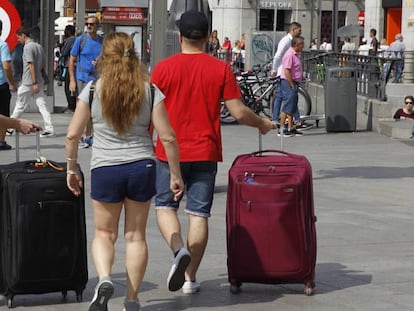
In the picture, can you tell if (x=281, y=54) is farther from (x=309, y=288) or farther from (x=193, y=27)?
(x=309, y=288)

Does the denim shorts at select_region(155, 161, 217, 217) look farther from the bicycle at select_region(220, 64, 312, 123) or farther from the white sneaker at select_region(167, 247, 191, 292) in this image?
the bicycle at select_region(220, 64, 312, 123)

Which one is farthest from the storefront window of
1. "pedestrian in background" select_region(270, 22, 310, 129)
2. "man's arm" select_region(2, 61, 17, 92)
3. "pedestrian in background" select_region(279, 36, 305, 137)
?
"man's arm" select_region(2, 61, 17, 92)

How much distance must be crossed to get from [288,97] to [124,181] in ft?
40.2

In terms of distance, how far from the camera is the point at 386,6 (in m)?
51.8

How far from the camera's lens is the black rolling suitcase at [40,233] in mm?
7449

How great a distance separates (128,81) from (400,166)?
9.20m

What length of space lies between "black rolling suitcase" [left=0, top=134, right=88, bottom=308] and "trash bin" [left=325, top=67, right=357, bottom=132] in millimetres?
13257

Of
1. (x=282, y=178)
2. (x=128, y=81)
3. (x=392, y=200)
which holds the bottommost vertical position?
(x=392, y=200)

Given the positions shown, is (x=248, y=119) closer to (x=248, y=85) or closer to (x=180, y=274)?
(x=180, y=274)

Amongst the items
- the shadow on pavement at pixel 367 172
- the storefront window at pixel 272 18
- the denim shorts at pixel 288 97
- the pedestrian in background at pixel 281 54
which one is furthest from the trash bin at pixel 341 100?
the storefront window at pixel 272 18

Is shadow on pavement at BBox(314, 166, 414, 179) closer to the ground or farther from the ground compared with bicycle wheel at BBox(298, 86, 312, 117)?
closer to the ground

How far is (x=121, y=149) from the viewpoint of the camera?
7.04 meters

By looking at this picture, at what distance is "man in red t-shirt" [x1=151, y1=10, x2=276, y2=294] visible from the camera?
789 centimetres

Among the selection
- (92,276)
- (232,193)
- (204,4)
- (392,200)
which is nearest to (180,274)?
(232,193)
